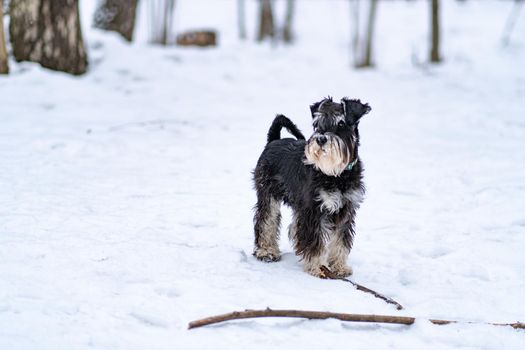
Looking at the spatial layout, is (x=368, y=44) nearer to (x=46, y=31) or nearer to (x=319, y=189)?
(x=46, y=31)

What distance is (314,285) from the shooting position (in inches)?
196

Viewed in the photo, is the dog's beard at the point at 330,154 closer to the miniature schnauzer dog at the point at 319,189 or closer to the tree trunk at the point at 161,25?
the miniature schnauzer dog at the point at 319,189

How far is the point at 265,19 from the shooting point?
24.0 m

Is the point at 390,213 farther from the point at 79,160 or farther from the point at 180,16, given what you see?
the point at 180,16

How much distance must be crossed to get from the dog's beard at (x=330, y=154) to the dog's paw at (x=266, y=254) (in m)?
1.12

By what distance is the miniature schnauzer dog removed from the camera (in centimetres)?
491

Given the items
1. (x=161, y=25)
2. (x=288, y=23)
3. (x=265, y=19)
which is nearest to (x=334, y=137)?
(x=161, y=25)

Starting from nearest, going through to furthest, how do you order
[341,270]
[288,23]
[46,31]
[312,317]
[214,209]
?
[312,317] < [341,270] < [214,209] < [46,31] < [288,23]

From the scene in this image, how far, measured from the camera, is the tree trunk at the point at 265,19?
23.6 meters

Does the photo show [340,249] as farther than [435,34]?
No

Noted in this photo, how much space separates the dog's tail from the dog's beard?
1.00 m

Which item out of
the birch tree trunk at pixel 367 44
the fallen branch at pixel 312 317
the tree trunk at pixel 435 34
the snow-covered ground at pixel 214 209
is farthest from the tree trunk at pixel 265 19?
the fallen branch at pixel 312 317

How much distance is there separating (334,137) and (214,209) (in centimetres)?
254

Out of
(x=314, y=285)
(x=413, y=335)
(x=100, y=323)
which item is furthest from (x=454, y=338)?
(x=100, y=323)
